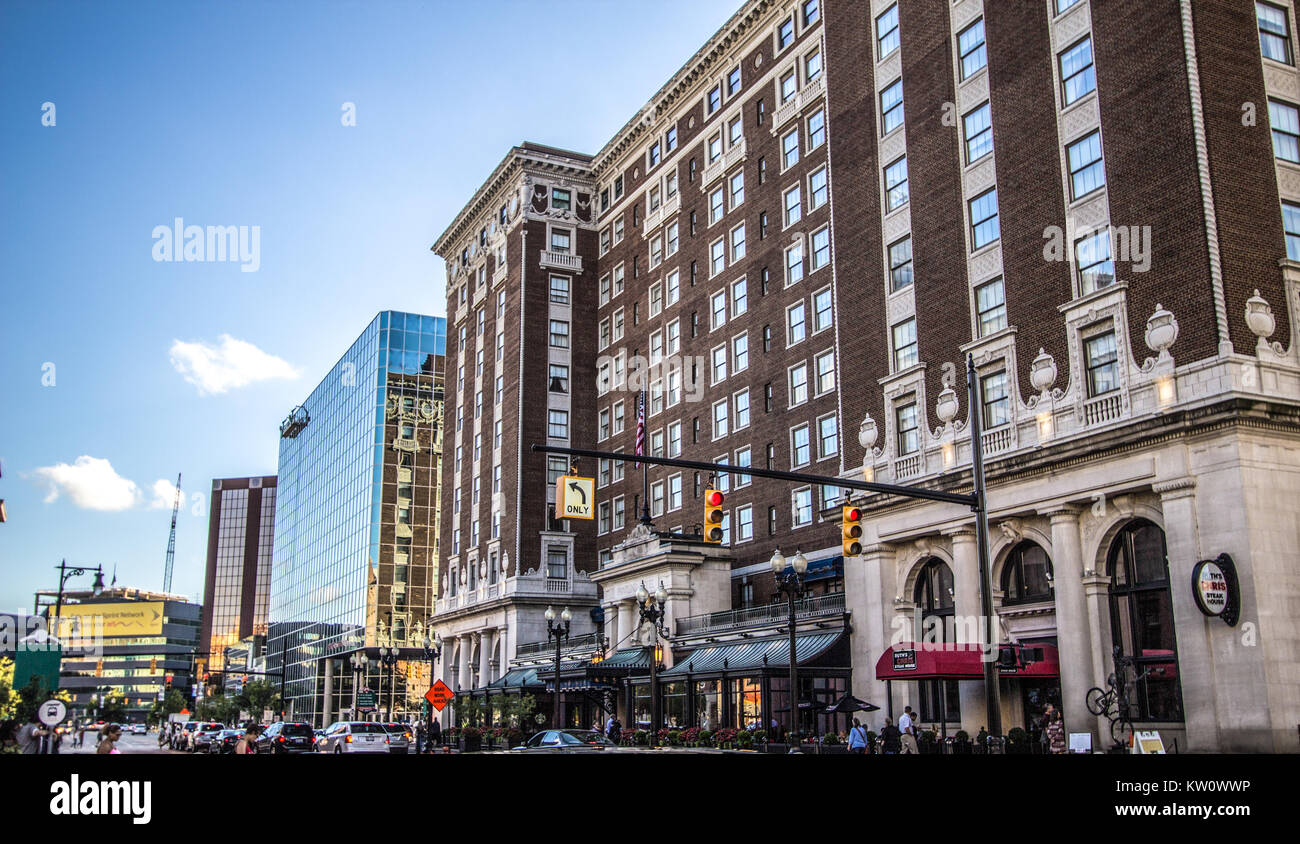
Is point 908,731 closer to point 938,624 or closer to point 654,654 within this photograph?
point 938,624

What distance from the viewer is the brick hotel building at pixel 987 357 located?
102ft

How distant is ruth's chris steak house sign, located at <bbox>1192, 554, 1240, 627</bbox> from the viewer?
1156 inches

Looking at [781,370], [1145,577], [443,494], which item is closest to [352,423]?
[443,494]

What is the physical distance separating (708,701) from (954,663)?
2122cm

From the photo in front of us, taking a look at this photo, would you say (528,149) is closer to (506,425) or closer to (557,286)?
(557,286)

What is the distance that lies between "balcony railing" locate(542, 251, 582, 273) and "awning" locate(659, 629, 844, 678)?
124 ft

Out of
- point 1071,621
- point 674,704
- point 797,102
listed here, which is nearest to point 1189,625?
point 1071,621

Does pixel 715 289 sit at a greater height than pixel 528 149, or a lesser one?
lesser

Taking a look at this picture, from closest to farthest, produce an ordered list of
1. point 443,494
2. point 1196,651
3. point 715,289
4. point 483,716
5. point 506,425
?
point 1196,651, point 715,289, point 483,716, point 506,425, point 443,494

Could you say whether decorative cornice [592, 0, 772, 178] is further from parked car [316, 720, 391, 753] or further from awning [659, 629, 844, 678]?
parked car [316, 720, 391, 753]

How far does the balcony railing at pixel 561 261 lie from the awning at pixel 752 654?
37.9 m

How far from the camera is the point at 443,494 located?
9919 centimetres

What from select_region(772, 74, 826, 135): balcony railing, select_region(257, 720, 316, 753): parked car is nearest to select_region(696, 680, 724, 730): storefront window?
select_region(257, 720, 316, 753): parked car
